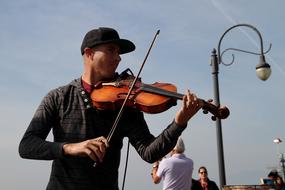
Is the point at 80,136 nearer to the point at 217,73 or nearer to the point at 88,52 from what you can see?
the point at 88,52

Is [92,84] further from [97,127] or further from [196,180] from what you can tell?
[196,180]

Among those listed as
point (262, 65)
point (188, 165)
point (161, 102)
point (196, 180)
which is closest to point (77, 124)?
point (161, 102)

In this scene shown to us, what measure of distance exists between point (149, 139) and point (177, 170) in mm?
3583

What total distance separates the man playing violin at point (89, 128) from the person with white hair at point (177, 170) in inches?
134

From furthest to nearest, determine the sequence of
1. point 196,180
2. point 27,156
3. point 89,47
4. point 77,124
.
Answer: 1. point 196,180
2. point 89,47
3. point 77,124
4. point 27,156

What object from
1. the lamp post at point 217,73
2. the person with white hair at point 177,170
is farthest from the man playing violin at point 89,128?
the lamp post at point 217,73

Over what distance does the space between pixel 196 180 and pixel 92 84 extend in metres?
4.99

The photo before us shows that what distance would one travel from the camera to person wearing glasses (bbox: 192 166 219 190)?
296 inches

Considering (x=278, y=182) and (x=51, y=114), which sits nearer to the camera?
(x=51, y=114)

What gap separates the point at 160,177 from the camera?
6.55 metres

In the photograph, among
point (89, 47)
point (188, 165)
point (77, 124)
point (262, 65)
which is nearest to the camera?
point (77, 124)

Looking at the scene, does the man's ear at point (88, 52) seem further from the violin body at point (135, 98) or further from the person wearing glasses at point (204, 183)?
the person wearing glasses at point (204, 183)

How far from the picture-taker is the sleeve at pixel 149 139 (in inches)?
105

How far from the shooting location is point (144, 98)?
3039mm
